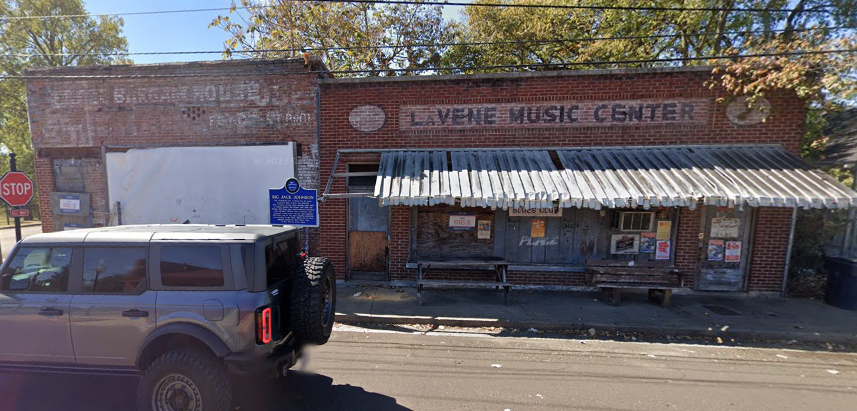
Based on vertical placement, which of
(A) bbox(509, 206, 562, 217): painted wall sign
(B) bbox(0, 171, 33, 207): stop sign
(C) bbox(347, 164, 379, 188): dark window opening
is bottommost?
(A) bbox(509, 206, 562, 217): painted wall sign

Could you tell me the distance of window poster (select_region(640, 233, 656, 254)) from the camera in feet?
23.2

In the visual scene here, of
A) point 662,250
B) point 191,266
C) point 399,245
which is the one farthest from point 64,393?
point 662,250

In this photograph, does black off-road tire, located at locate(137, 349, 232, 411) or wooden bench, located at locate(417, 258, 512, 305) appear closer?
black off-road tire, located at locate(137, 349, 232, 411)

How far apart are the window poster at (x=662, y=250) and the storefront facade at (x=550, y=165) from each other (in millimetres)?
34

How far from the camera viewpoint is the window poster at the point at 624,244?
23.3ft

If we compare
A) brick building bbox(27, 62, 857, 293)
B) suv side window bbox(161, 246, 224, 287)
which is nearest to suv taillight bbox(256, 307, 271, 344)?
suv side window bbox(161, 246, 224, 287)

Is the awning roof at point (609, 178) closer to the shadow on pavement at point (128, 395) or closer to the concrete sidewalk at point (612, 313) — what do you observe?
the concrete sidewalk at point (612, 313)

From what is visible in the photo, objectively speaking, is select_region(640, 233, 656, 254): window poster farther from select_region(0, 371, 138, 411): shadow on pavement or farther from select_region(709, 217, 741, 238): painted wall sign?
select_region(0, 371, 138, 411): shadow on pavement

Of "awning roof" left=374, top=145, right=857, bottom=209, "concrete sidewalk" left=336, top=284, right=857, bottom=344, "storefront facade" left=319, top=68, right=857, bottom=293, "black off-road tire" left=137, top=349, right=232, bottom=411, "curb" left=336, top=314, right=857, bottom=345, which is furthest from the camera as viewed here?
"storefront facade" left=319, top=68, right=857, bottom=293

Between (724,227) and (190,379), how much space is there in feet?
32.6

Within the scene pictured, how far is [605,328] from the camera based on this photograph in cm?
526

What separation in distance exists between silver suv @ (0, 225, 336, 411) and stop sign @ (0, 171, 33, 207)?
18.1ft

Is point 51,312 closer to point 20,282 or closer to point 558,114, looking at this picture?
point 20,282

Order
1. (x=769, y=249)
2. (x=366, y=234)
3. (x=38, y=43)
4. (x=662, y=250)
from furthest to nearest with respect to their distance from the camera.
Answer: (x=38, y=43) < (x=366, y=234) < (x=662, y=250) < (x=769, y=249)
